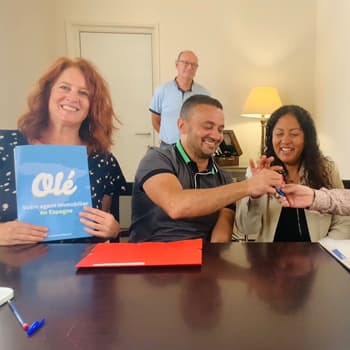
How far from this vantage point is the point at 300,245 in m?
0.94

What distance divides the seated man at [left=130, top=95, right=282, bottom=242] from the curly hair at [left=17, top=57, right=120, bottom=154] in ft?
0.76

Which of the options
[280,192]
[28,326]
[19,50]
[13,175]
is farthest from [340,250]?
[19,50]

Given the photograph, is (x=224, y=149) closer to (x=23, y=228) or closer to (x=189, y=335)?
(x=23, y=228)

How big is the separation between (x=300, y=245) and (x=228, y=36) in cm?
313

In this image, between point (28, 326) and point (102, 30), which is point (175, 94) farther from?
point (28, 326)

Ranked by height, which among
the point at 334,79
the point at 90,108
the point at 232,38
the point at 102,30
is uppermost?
the point at 102,30

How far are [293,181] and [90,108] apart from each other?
935 millimetres

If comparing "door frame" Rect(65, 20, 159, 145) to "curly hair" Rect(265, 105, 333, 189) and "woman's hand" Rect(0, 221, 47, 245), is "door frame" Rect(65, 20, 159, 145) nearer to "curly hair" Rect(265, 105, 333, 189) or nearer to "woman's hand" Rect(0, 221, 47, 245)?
"curly hair" Rect(265, 105, 333, 189)

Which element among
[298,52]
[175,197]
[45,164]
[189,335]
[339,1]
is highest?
[339,1]

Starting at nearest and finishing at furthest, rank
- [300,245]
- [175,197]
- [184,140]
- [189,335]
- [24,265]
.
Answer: [189,335]
[24,265]
[300,245]
[175,197]
[184,140]

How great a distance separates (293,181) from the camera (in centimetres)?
151

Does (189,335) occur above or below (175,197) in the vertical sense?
below

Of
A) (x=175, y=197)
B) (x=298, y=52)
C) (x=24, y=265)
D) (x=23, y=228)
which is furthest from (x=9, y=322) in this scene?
(x=298, y=52)

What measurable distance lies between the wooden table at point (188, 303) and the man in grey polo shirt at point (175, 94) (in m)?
2.33
